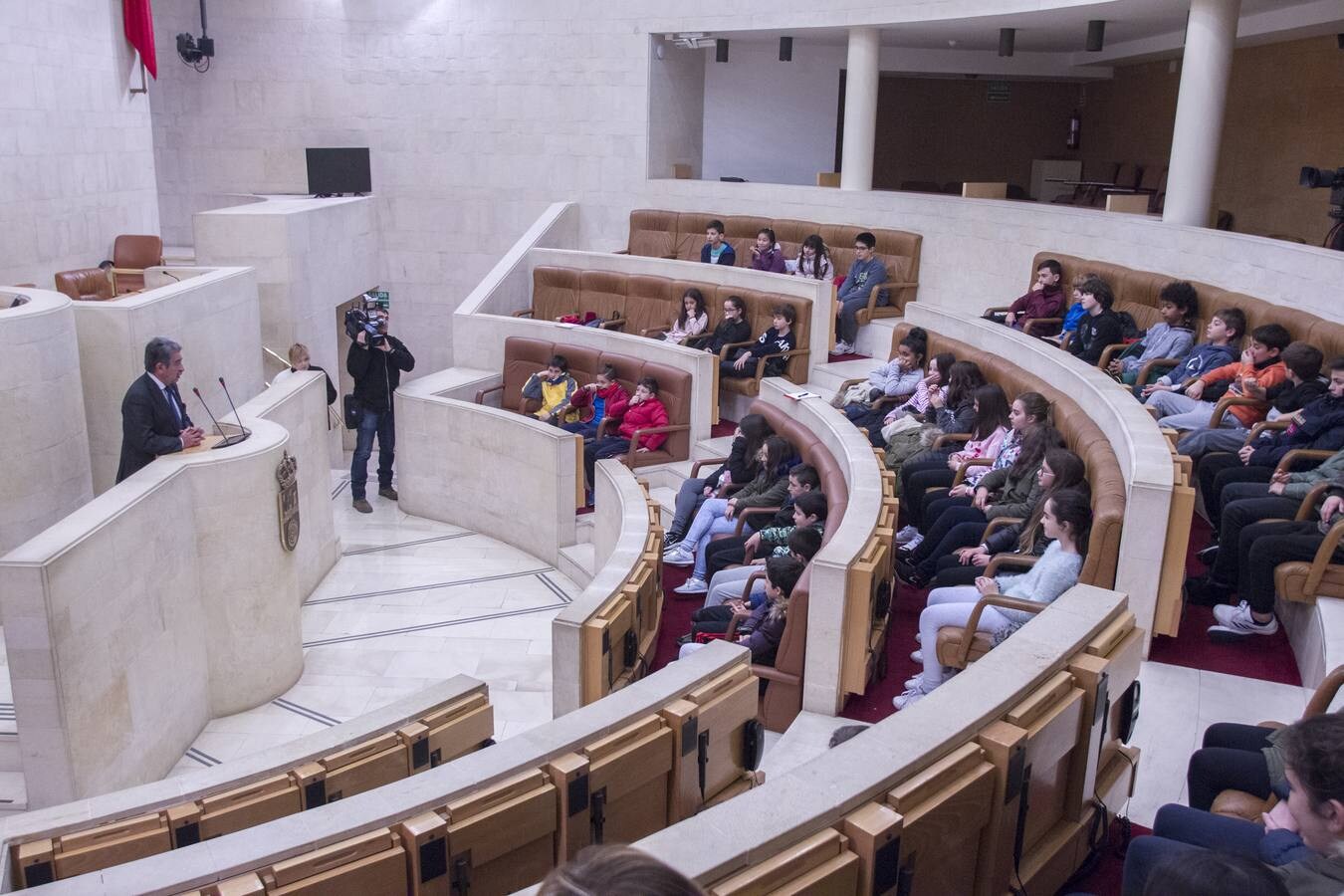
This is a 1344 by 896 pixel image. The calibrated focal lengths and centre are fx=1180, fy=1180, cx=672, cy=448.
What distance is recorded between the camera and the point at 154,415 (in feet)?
20.1

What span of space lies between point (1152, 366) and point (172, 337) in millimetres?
6118

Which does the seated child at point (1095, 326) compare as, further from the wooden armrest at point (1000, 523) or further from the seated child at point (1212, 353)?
the wooden armrest at point (1000, 523)

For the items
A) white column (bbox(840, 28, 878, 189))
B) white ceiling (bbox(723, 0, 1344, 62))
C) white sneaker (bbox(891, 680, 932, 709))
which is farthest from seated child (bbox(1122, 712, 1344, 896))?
white column (bbox(840, 28, 878, 189))

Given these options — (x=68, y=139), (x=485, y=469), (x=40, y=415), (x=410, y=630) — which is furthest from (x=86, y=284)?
(x=410, y=630)

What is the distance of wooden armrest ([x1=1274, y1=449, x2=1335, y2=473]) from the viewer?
15.8 feet

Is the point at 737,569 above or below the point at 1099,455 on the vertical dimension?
below

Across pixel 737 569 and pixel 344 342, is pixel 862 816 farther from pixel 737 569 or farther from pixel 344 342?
pixel 344 342

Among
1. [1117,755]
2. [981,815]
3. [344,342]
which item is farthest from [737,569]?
[344,342]

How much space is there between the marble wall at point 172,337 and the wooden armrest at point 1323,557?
647 cm

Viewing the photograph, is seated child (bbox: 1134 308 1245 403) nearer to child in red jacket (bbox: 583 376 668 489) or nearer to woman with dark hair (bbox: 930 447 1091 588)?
woman with dark hair (bbox: 930 447 1091 588)

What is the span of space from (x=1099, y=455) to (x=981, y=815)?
2751 millimetres

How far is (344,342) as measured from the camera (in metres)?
12.8

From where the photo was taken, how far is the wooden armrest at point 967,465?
582 cm

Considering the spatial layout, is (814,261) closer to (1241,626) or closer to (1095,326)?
(1095,326)
